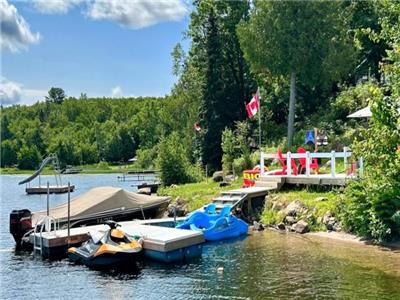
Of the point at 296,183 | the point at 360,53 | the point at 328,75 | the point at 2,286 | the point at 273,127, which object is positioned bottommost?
the point at 2,286

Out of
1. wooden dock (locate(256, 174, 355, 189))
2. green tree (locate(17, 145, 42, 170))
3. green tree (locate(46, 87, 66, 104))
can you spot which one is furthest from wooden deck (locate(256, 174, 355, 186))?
green tree (locate(46, 87, 66, 104))

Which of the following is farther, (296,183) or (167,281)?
(296,183)

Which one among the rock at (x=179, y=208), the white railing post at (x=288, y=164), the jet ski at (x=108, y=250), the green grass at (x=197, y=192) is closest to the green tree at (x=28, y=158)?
the green grass at (x=197, y=192)

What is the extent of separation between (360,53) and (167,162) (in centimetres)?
1719

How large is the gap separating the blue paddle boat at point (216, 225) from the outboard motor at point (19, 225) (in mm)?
6462

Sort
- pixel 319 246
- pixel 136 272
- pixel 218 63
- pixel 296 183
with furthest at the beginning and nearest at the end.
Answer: pixel 218 63 → pixel 296 183 → pixel 319 246 → pixel 136 272

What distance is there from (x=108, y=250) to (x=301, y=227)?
8243 mm

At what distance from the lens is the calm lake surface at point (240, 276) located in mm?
13594

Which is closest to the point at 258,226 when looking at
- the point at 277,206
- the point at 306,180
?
the point at 277,206

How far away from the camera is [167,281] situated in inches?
602

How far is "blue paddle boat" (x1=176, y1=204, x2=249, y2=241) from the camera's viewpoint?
21406 millimetres

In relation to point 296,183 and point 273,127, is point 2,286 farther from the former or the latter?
point 273,127

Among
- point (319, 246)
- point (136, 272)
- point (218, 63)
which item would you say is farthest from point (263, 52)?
point (136, 272)

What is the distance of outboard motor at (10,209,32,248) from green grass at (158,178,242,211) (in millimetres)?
8482
